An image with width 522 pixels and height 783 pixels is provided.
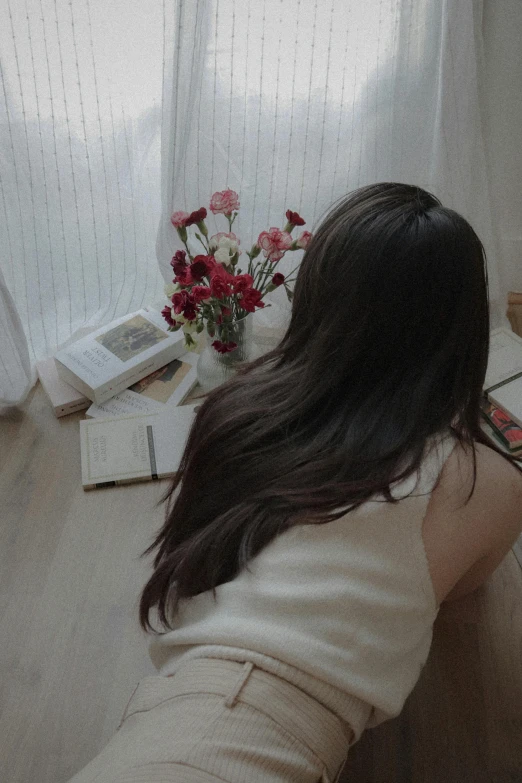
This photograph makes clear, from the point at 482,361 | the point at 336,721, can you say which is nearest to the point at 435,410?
A: the point at 482,361

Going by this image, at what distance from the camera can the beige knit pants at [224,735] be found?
0.63 metres

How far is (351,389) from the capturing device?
2.90 feet

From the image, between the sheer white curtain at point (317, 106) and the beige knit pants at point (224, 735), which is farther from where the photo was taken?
the sheer white curtain at point (317, 106)

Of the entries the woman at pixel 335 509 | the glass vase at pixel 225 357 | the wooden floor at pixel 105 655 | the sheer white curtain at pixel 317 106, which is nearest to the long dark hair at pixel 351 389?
the woman at pixel 335 509

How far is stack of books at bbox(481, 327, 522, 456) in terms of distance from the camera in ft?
4.65

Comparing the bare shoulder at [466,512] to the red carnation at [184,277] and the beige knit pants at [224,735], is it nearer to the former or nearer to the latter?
the beige knit pants at [224,735]

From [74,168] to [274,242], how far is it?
0.56 metres

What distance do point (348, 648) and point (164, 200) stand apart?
1.22 m

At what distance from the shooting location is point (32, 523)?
1.39 m

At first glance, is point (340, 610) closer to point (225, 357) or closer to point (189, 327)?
point (189, 327)

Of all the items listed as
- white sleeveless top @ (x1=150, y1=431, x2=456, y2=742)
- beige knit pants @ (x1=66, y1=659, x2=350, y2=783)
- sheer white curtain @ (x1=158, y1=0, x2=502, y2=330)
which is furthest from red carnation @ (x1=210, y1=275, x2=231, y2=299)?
beige knit pants @ (x1=66, y1=659, x2=350, y2=783)

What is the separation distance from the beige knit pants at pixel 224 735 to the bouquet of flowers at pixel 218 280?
0.71 metres

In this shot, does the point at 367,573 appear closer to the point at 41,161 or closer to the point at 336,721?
the point at 336,721

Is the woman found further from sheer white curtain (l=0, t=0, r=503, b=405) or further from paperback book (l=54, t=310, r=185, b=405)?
sheer white curtain (l=0, t=0, r=503, b=405)
